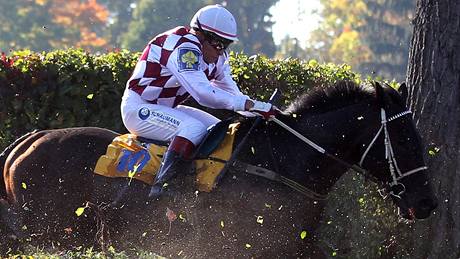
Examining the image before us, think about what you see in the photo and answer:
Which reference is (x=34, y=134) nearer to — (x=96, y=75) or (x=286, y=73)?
(x=96, y=75)

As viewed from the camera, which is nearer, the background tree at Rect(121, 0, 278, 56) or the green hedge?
the green hedge

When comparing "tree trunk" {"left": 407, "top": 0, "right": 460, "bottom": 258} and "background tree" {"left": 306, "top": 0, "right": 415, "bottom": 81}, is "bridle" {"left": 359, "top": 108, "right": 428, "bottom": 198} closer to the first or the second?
"tree trunk" {"left": 407, "top": 0, "right": 460, "bottom": 258}

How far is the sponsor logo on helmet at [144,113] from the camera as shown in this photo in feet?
21.1

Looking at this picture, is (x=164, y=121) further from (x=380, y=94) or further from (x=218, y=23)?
(x=380, y=94)

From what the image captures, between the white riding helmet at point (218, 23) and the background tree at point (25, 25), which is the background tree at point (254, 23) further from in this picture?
the white riding helmet at point (218, 23)

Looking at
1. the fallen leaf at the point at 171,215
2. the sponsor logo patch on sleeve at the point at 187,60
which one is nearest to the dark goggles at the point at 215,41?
the sponsor logo patch on sleeve at the point at 187,60

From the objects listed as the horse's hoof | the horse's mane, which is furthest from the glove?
the horse's hoof

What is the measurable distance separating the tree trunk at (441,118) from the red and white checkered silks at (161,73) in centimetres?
190

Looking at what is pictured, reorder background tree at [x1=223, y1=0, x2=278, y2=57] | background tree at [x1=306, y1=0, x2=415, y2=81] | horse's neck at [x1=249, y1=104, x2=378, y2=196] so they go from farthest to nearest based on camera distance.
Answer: background tree at [x1=223, y1=0, x2=278, y2=57] < background tree at [x1=306, y1=0, x2=415, y2=81] < horse's neck at [x1=249, y1=104, x2=378, y2=196]

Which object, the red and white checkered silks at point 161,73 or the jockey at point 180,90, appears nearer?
the jockey at point 180,90

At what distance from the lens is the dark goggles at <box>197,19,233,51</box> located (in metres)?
6.27

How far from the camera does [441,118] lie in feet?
23.5

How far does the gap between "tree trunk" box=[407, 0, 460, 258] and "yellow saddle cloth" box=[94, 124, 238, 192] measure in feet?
6.16

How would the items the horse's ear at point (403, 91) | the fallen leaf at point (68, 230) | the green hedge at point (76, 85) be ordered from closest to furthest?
the horse's ear at point (403, 91) → the fallen leaf at point (68, 230) → the green hedge at point (76, 85)
